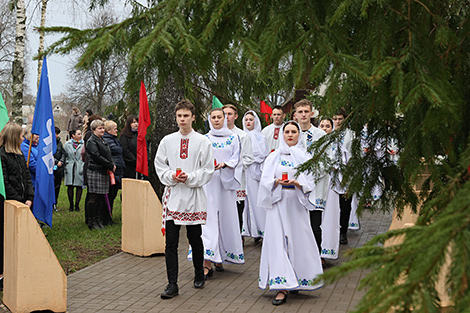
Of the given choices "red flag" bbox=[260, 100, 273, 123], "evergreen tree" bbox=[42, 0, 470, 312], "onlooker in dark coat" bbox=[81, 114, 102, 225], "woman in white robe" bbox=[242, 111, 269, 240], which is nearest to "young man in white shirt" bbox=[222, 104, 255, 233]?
"woman in white robe" bbox=[242, 111, 269, 240]

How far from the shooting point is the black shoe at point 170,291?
23.7ft

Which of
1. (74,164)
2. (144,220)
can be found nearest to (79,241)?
(144,220)

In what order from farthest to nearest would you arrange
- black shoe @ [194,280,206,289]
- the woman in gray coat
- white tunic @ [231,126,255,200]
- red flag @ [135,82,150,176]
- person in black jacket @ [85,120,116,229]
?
the woman in gray coat → person in black jacket @ [85,120,116,229] → red flag @ [135,82,150,176] → white tunic @ [231,126,255,200] → black shoe @ [194,280,206,289]

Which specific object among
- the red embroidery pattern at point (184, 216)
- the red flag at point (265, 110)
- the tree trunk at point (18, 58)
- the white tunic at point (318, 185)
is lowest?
the red embroidery pattern at point (184, 216)

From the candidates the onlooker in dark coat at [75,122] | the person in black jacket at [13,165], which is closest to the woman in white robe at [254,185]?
the person in black jacket at [13,165]

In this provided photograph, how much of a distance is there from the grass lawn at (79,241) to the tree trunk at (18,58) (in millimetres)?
6564

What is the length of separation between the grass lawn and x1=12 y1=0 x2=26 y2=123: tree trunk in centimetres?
656

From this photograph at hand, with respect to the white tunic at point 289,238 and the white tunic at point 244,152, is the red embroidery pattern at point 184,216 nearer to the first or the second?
the white tunic at point 289,238

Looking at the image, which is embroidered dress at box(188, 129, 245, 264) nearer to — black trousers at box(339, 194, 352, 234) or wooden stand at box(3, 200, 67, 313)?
wooden stand at box(3, 200, 67, 313)

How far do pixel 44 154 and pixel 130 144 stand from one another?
4131mm

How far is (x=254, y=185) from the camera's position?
11.4 m

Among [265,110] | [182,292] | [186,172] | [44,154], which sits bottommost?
[182,292]

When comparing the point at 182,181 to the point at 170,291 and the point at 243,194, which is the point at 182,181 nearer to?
the point at 170,291

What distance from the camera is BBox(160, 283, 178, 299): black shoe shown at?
7.21 metres
